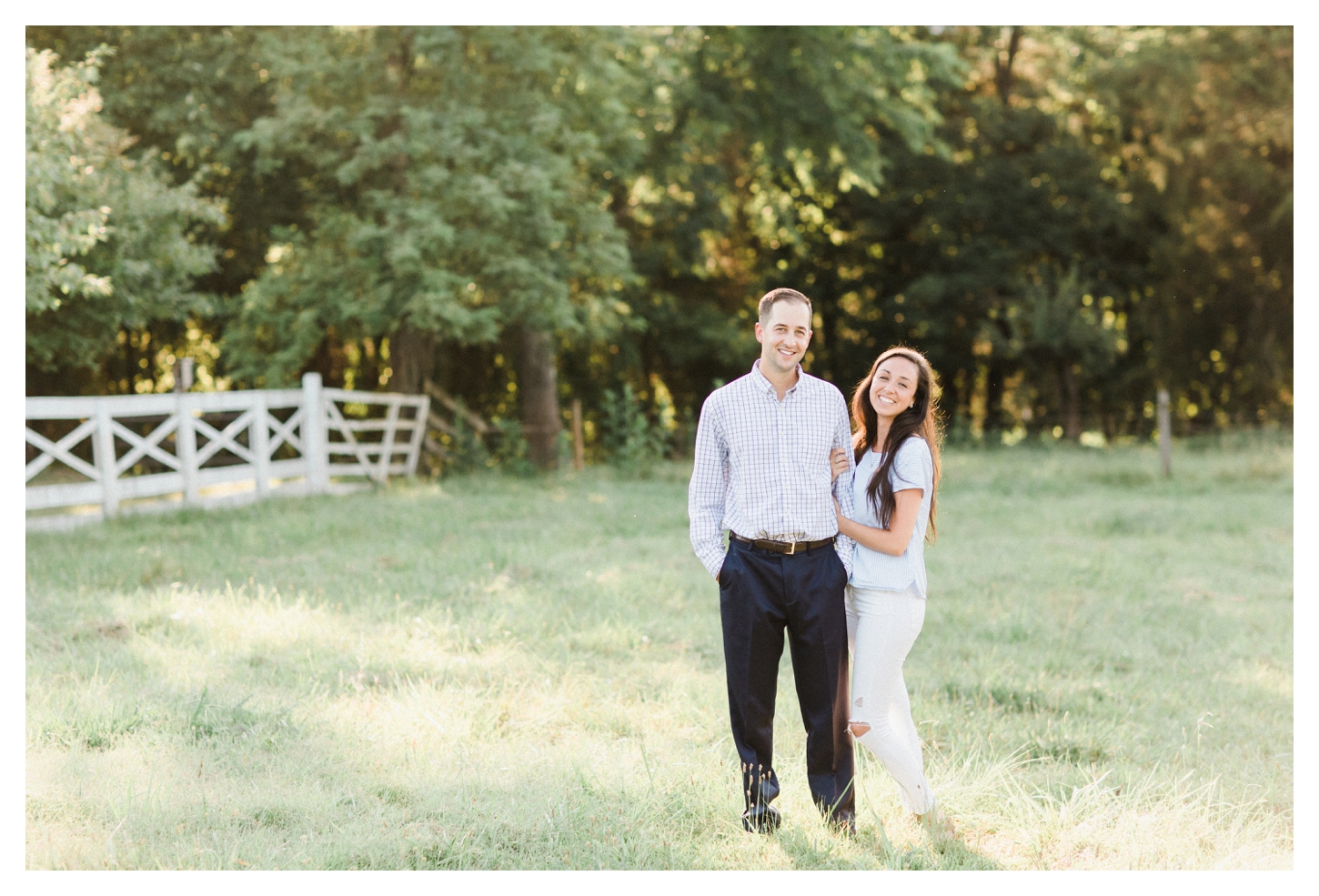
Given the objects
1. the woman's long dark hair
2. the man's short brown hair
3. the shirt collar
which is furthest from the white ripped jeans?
the man's short brown hair

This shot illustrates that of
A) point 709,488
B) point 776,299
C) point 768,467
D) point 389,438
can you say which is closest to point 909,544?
point 768,467

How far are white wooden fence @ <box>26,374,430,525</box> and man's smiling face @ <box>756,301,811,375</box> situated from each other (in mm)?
8813

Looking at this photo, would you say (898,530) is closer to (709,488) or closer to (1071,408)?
→ (709,488)

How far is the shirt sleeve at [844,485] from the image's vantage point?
3650 millimetres

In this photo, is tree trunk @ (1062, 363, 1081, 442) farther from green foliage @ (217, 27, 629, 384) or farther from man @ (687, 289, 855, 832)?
man @ (687, 289, 855, 832)

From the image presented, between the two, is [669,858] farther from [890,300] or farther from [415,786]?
[890,300]

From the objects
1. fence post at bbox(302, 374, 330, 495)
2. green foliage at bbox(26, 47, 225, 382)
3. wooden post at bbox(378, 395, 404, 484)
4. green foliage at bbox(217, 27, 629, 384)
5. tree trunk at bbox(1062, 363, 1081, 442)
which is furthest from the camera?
tree trunk at bbox(1062, 363, 1081, 442)

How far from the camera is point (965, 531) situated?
10898 mm

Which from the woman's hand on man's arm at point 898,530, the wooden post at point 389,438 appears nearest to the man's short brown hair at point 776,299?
the woman's hand on man's arm at point 898,530

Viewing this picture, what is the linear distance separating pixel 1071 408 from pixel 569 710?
23.9 metres

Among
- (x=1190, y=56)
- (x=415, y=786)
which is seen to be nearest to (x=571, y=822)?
(x=415, y=786)

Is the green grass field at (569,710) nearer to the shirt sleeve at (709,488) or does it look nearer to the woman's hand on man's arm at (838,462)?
the shirt sleeve at (709,488)

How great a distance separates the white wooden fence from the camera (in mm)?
10523
